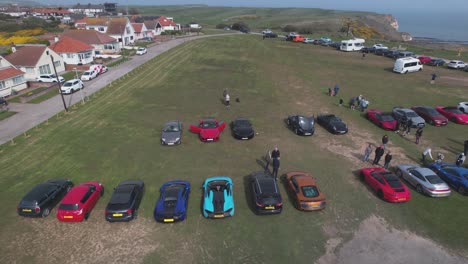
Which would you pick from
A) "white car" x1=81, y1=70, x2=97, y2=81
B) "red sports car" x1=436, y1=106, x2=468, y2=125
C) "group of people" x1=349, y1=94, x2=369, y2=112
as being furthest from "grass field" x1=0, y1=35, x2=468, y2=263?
"white car" x1=81, y1=70, x2=97, y2=81

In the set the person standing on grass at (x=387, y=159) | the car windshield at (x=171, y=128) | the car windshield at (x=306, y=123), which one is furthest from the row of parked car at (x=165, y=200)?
the car windshield at (x=306, y=123)

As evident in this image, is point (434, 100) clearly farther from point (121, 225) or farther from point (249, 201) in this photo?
point (121, 225)

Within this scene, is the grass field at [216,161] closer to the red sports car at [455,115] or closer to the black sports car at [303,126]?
the black sports car at [303,126]

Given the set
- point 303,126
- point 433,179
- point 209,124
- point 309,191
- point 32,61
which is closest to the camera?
point 309,191

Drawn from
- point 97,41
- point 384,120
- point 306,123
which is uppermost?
point 97,41

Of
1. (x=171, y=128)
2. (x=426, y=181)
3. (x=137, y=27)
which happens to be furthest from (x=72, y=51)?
(x=426, y=181)

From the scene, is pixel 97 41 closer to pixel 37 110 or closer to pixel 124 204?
pixel 37 110

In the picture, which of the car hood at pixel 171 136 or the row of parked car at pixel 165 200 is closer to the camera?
the row of parked car at pixel 165 200
